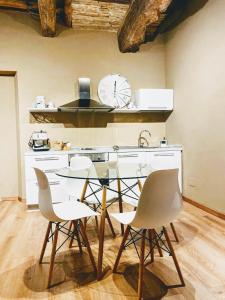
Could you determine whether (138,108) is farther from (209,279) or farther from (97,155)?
(209,279)

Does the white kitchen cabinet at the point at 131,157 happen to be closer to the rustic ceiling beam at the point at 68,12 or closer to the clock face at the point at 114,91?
the clock face at the point at 114,91

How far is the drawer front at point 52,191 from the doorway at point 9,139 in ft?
3.00

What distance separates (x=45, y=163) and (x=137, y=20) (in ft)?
8.27

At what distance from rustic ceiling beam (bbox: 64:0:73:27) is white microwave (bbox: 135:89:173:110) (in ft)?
5.47

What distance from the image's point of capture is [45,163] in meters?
4.07

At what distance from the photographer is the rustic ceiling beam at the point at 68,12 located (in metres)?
3.94

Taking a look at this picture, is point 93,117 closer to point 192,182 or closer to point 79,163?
point 79,163

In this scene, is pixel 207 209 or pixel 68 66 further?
pixel 68 66

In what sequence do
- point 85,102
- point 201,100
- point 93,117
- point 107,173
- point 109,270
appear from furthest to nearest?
point 93,117 → point 85,102 → point 201,100 → point 107,173 → point 109,270

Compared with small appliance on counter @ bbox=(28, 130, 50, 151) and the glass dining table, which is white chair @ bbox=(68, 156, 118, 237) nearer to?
the glass dining table

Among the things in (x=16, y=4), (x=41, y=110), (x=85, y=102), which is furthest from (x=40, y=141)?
(x=16, y=4)

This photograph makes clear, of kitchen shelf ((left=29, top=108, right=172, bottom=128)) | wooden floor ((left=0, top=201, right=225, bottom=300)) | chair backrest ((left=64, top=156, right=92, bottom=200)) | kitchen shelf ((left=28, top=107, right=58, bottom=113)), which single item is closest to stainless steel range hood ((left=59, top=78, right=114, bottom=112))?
kitchen shelf ((left=28, top=107, right=58, bottom=113))

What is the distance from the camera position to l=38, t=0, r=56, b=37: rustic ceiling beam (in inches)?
140

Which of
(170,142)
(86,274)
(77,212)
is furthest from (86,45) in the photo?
(86,274)
